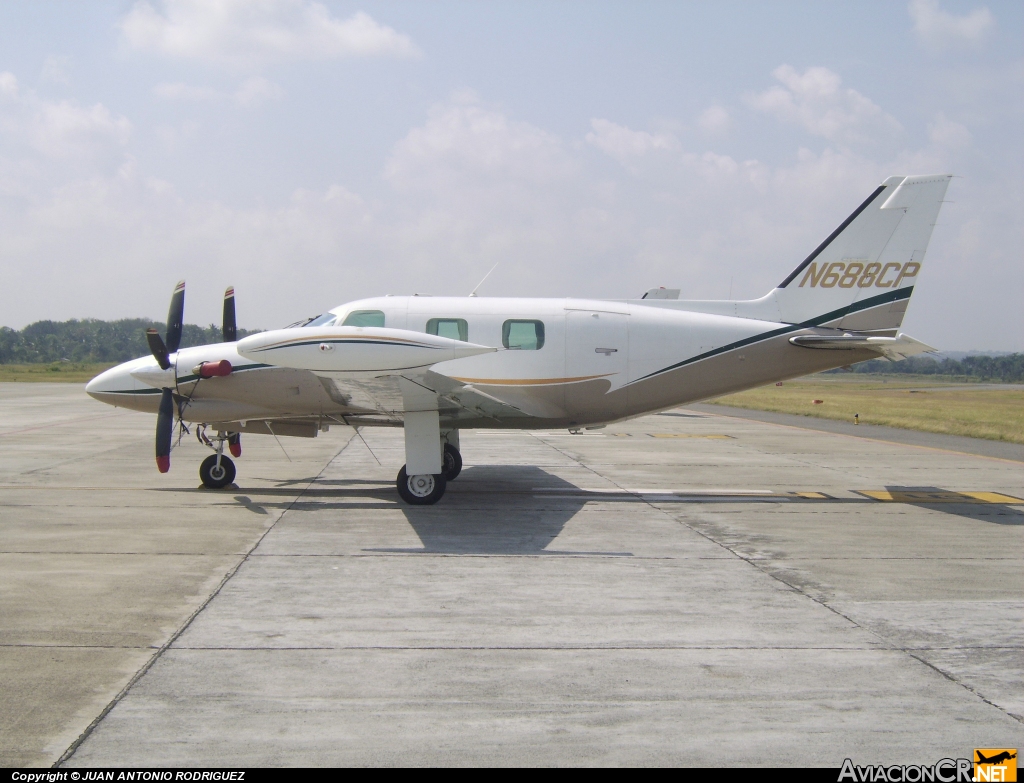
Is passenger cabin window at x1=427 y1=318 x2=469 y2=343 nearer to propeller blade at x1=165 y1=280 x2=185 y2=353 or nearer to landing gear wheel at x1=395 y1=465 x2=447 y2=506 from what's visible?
landing gear wheel at x1=395 y1=465 x2=447 y2=506

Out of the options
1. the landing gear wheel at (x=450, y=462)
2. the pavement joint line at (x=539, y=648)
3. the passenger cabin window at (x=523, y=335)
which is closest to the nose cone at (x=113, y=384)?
the landing gear wheel at (x=450, y=462)

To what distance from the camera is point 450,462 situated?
15.2m

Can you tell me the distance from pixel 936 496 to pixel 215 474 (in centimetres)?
1238

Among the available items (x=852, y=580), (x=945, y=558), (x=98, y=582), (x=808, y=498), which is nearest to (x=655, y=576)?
(x=852, y=580)

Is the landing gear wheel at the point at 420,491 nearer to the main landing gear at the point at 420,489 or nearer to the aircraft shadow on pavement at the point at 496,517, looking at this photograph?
the main landing gear at the point at 420,489

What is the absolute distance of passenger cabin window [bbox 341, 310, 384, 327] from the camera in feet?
45.5

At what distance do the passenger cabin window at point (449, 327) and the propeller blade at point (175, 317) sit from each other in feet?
13.0

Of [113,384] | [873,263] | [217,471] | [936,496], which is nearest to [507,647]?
[217,471]

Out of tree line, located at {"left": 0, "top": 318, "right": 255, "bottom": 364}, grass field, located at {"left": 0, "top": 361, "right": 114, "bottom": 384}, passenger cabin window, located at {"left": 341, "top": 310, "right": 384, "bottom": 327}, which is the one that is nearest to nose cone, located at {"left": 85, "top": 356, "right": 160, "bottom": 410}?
passenger cabin window, located at {"left": 341, "top": 310, "right": 384, "bottom": 327}

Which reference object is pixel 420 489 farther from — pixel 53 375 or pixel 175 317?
pixel 53 375

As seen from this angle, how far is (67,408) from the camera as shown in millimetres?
34688

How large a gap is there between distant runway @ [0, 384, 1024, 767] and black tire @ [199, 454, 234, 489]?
0.49 meters

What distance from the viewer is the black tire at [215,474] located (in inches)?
555

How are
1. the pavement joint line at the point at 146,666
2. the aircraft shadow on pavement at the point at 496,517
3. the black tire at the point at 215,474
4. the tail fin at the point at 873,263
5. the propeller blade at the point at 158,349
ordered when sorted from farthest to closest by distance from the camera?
the tail fin at the point at 873,263, the black tire at the point at 215,474, the propeller blade at the point at 158,349, the aircraft shadow on pavement at the point at 496,517, the pavement joint line at the point at 146,666
